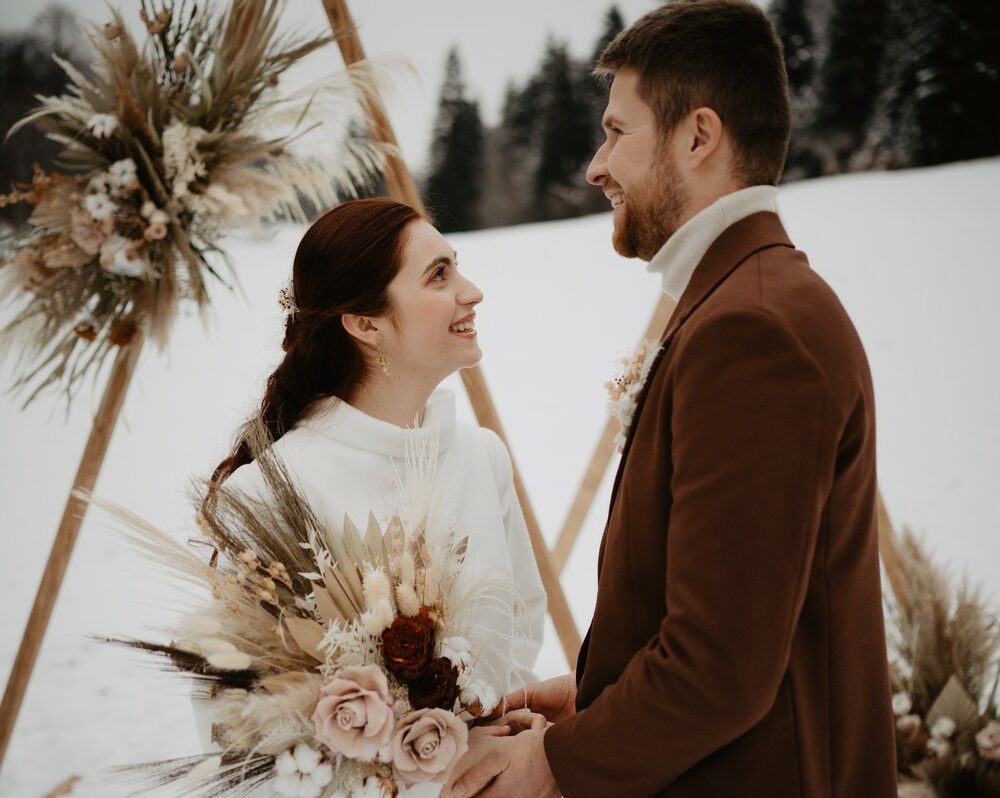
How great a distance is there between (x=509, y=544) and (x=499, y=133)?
193 centimetres

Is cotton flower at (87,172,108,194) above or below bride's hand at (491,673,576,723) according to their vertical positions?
above

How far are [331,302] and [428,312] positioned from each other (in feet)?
0.70

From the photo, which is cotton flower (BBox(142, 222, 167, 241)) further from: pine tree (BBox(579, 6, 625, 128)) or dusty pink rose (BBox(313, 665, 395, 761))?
pine tree (BBox(579, 6, 625, 128))

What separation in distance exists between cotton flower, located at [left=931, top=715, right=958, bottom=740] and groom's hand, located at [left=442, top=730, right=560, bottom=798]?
157 centimetres

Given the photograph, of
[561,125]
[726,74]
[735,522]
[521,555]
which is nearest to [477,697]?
[735,522]

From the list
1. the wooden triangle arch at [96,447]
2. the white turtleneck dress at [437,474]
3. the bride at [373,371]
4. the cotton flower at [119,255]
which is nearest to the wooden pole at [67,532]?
the wooden triangle arch at [96,447]

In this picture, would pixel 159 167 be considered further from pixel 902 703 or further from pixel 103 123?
pixel 902 703

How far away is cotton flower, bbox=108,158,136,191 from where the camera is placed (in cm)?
195

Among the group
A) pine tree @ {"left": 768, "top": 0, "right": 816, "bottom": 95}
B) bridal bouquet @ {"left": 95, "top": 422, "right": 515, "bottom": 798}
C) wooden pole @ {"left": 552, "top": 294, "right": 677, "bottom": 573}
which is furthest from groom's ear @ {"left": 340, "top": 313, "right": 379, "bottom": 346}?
pine tree @ {"left": 768, "top": 0, "right": 816, "bottom": 95}

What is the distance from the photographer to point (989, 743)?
221cm

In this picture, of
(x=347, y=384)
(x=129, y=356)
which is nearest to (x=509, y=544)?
(x=347, y=384)

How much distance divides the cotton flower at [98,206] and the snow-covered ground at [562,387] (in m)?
1.04

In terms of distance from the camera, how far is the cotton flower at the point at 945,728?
2264 millimetres

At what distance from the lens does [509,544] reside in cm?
191
